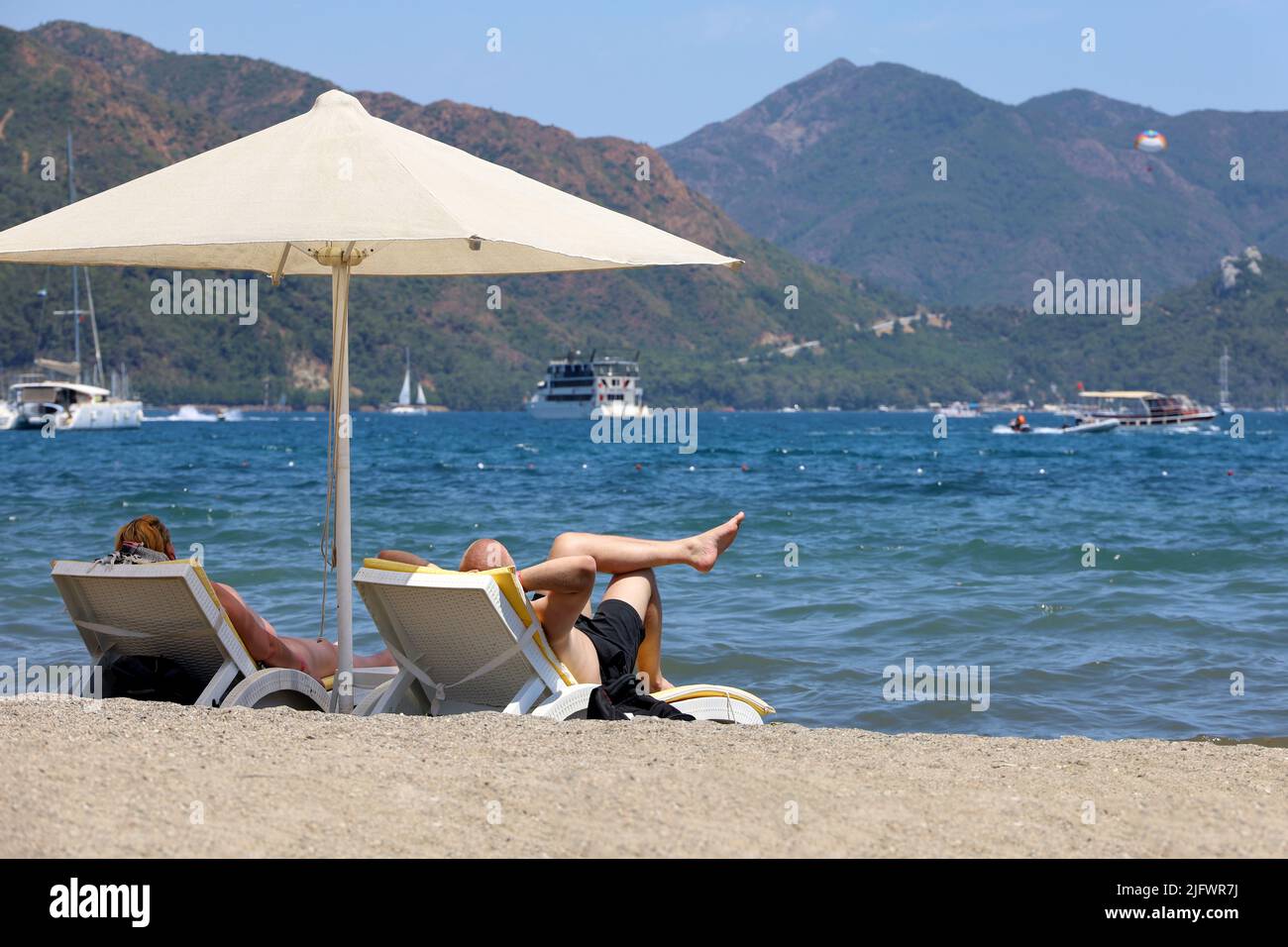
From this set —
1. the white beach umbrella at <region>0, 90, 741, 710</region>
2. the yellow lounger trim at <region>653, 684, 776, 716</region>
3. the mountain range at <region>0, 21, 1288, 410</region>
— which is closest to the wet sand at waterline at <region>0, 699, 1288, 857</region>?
the yellow lounger trim at <region>653, 684, 776, 716</region>

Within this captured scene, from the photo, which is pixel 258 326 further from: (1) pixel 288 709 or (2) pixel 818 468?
(1) pixel 288 709

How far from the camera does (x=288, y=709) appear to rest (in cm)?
456

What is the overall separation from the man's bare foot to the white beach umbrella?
110cm

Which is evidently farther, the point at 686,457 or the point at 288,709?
the point at 686,457

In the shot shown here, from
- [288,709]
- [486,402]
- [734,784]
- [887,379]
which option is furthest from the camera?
[887,379]

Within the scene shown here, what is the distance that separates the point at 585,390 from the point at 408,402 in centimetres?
1901

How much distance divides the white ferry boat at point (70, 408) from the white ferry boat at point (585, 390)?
43.7 metres

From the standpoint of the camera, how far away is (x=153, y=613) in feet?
15.4

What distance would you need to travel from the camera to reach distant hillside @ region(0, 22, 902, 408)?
308ft

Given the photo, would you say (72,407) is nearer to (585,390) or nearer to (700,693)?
(585,390)

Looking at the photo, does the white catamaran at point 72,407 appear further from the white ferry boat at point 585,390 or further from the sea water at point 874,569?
the white ferry boat at point 585,390

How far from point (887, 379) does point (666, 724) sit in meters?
146

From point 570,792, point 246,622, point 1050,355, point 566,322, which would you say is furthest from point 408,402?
point 570,792
